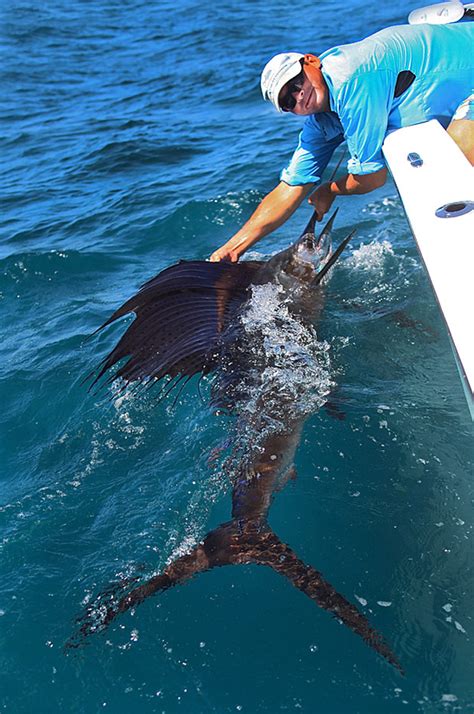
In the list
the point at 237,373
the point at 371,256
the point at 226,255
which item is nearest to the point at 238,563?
the point at 237,373

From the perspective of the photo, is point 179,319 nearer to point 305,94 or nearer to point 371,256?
point 305,94

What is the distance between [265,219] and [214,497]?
1923 millimetres

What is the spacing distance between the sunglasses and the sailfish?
0.76 metres

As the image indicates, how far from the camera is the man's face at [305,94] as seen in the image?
12.6 feet

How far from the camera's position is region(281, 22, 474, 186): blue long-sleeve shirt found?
3818mm

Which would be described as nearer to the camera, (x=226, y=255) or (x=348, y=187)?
(x=348, y=187)

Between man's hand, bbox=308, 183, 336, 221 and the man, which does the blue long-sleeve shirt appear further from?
man's hand, bbox=308, 183, 336, 221

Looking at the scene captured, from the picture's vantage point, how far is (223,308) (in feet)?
14.5

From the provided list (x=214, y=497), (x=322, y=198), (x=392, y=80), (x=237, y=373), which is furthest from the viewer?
(x=322, y=198)

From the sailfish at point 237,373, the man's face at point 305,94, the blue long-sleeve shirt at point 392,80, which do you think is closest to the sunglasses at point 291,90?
the man's face at point 305,94

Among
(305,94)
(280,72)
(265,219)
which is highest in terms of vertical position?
(280,72)

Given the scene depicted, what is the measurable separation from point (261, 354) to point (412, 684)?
1980 mm

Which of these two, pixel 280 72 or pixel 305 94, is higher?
pixel 280 72

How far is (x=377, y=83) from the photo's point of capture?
384 cm
